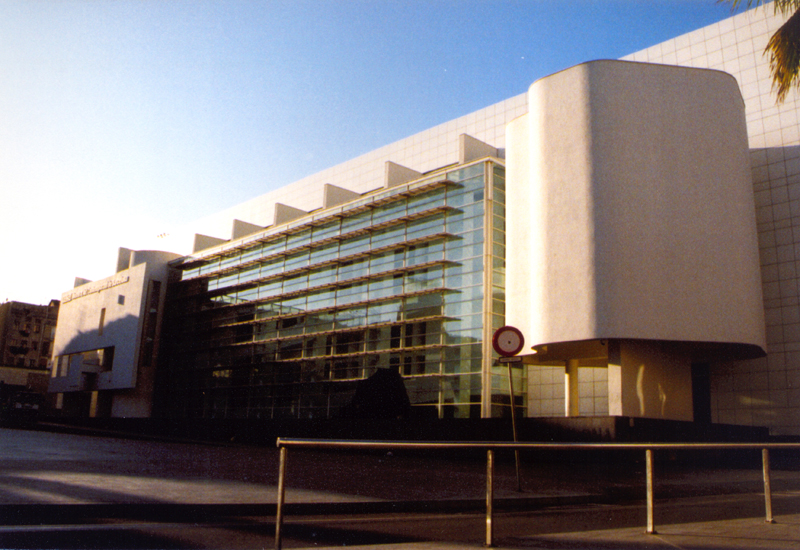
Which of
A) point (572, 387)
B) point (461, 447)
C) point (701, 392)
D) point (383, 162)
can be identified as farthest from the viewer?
point (383, 162)

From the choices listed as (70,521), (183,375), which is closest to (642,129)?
(70,521)

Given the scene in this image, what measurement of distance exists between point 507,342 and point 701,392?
65.7ft

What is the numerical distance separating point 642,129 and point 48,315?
96.6 m

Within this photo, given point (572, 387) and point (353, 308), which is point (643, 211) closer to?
point (572, 387)

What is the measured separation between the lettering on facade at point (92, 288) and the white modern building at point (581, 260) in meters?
18.9

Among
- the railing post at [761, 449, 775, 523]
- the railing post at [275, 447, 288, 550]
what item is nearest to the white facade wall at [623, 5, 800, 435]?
the railing post at [761, 449, 775, 523]

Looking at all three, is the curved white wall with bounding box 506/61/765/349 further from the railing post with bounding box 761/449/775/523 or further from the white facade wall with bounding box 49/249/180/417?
the white facade wall with bounding box 49/249/180/417

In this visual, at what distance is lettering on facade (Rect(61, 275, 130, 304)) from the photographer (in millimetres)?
57656

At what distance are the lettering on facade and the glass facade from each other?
286 inches

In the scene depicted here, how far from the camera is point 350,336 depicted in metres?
38.2

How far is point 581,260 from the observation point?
23.7 metres

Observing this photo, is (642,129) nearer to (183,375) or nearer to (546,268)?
(546,268)

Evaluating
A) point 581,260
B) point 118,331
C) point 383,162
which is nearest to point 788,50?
point 581,260

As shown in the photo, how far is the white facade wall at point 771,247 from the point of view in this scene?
1017 inches
